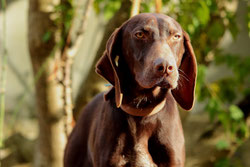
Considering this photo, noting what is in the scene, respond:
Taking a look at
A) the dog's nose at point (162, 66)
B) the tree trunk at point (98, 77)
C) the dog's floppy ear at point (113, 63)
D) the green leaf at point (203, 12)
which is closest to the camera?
the dog's nose at point (162, 66)

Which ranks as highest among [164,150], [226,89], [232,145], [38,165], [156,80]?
[156,80]

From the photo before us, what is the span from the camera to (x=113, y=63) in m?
1.05

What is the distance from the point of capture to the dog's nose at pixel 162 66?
0.93 m

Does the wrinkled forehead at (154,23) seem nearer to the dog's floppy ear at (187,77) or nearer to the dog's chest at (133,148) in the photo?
the dog's floppy ear at (187,77)

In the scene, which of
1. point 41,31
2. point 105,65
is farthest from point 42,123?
point 105,65

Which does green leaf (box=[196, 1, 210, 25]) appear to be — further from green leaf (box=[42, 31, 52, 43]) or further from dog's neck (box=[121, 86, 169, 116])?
dog's neck (box=[121, 86, 169, 116])

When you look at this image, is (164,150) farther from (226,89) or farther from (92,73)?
(226,89)

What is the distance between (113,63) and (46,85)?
1406 mm

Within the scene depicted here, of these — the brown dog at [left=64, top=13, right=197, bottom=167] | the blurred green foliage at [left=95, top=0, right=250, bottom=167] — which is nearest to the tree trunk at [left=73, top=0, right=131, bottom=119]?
the blurred green foliage at [left=95, top=0, right=250, bottom=167]

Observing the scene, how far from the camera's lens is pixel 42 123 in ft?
8.16

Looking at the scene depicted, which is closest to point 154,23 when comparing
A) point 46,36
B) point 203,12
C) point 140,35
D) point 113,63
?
point 140,35

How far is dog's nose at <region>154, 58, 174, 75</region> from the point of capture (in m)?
0.93

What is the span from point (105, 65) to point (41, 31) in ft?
4.40

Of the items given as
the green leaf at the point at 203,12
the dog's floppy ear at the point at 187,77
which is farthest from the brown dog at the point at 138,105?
the green leaf at the point at 203,12
